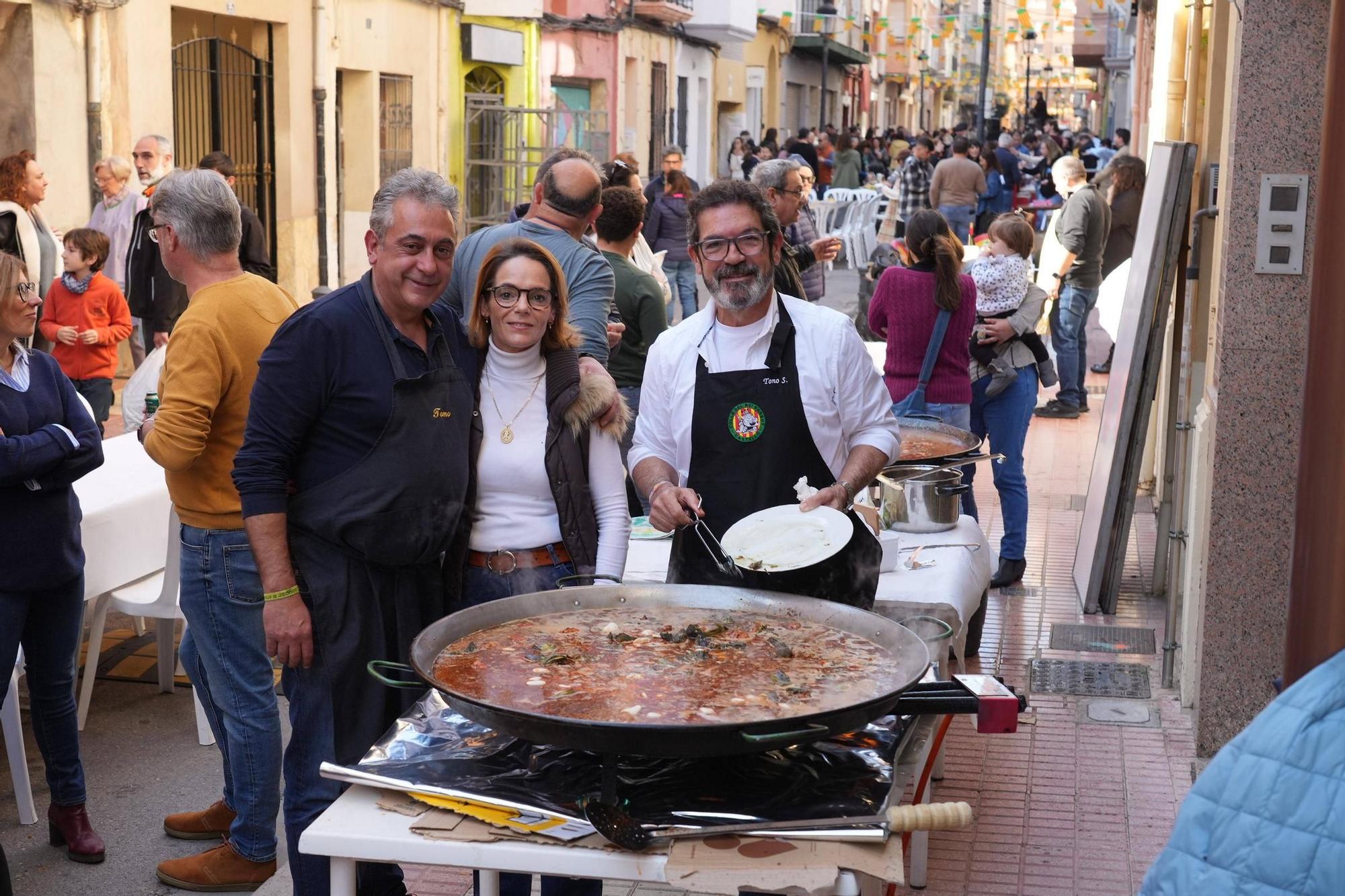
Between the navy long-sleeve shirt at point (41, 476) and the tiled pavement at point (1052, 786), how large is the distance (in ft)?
4.32

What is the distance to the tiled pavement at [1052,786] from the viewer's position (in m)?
4.30

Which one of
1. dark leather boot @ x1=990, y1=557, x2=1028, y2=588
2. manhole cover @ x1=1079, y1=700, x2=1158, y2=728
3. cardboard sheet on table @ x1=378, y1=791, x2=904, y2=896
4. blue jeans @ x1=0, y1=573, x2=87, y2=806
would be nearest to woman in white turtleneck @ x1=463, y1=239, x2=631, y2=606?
cardboard sheet on table @ x1=378, y1=791, x2=904, y2=896

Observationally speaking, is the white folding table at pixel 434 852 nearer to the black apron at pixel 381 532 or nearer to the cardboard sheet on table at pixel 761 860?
the cardboard sheet on table at pixel 761 860

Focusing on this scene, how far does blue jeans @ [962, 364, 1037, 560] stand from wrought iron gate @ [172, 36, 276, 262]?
973cm

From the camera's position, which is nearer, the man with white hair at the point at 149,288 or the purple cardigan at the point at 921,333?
the purple cardigan at the point at 921,333

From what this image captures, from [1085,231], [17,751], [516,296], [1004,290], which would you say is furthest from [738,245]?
[1085,231]

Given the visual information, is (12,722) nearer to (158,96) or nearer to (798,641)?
(798,641)

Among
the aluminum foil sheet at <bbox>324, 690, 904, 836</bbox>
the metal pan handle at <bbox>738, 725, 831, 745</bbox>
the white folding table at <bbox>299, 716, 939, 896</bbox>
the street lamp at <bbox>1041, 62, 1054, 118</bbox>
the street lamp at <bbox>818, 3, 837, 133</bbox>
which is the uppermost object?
the street lamp at <bbox>1041, 62, 1054, 118</bbox>

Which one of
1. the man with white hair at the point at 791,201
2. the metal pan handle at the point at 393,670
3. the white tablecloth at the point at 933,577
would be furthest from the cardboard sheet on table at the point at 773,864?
the man with white hair at the point at 791,201

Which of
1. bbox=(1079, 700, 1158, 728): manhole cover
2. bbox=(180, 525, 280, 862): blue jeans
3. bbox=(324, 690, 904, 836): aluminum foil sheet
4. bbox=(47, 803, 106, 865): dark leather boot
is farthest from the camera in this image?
bbox=(1079, 700, 1158, 728): manhole cover

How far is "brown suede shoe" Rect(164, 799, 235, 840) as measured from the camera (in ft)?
15.2

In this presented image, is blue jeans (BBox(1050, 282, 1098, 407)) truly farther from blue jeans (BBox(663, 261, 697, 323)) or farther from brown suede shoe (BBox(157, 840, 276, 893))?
brown suede shoe (BBox(157, 840, 276, 893))

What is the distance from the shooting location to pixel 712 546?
3.55 metres

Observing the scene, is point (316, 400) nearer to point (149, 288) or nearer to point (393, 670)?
point (393, 670)
